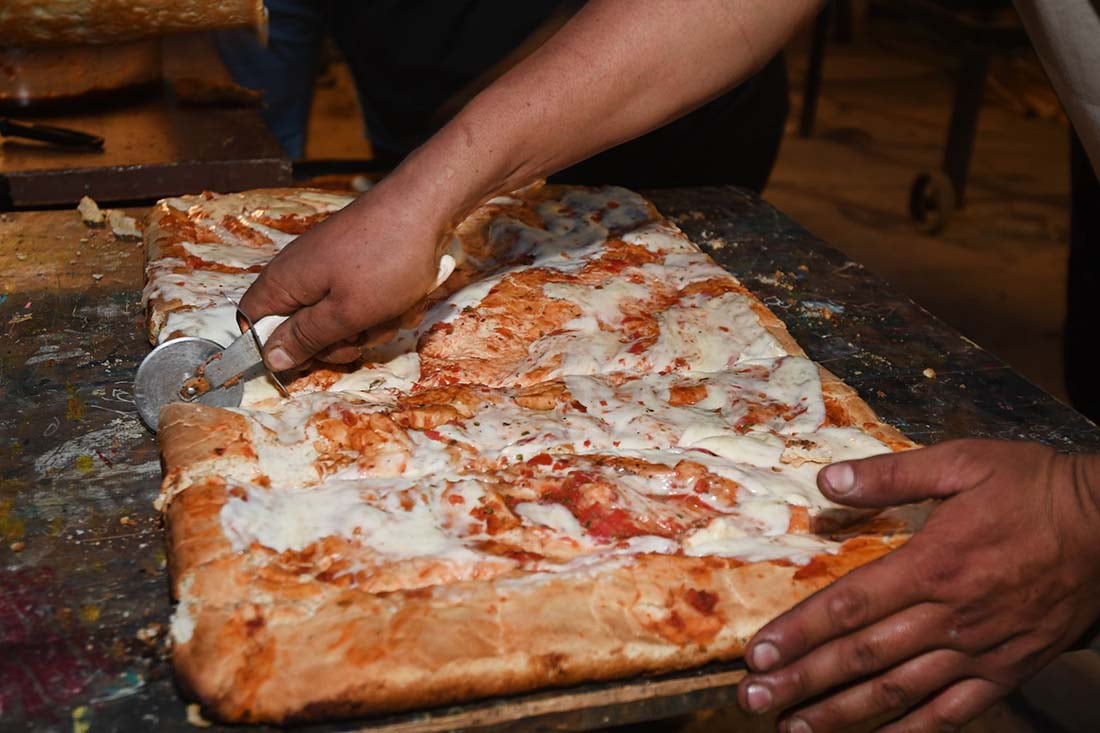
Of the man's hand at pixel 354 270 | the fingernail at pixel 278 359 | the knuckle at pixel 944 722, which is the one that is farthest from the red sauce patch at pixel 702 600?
the fingernail at pixel 278 359

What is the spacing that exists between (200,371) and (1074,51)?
6.28ft

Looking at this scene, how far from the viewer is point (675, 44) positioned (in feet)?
7.30

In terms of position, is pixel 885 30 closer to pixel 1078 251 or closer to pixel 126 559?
pixel 1078 251

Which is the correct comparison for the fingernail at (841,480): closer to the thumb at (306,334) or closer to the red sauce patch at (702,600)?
the red sauce patch at (702,600)

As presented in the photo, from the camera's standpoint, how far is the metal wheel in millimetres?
7098

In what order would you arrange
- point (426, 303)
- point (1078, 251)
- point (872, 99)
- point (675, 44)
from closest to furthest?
1. point (675, 44)
2. point (426, 303)
3. point (1078, 251)
4. point (872, 99)

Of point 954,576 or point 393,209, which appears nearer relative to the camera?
point 954,576

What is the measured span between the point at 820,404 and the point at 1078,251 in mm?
1921

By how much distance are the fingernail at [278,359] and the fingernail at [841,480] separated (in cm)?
108

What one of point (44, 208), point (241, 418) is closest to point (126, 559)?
point (241, 418)

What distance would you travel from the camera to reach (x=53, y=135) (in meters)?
3.55

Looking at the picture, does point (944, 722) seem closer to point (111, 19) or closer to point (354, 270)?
point (354, 270)

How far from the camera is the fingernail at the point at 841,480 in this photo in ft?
6.01

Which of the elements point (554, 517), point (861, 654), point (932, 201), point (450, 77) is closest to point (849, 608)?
point (861, 654)
